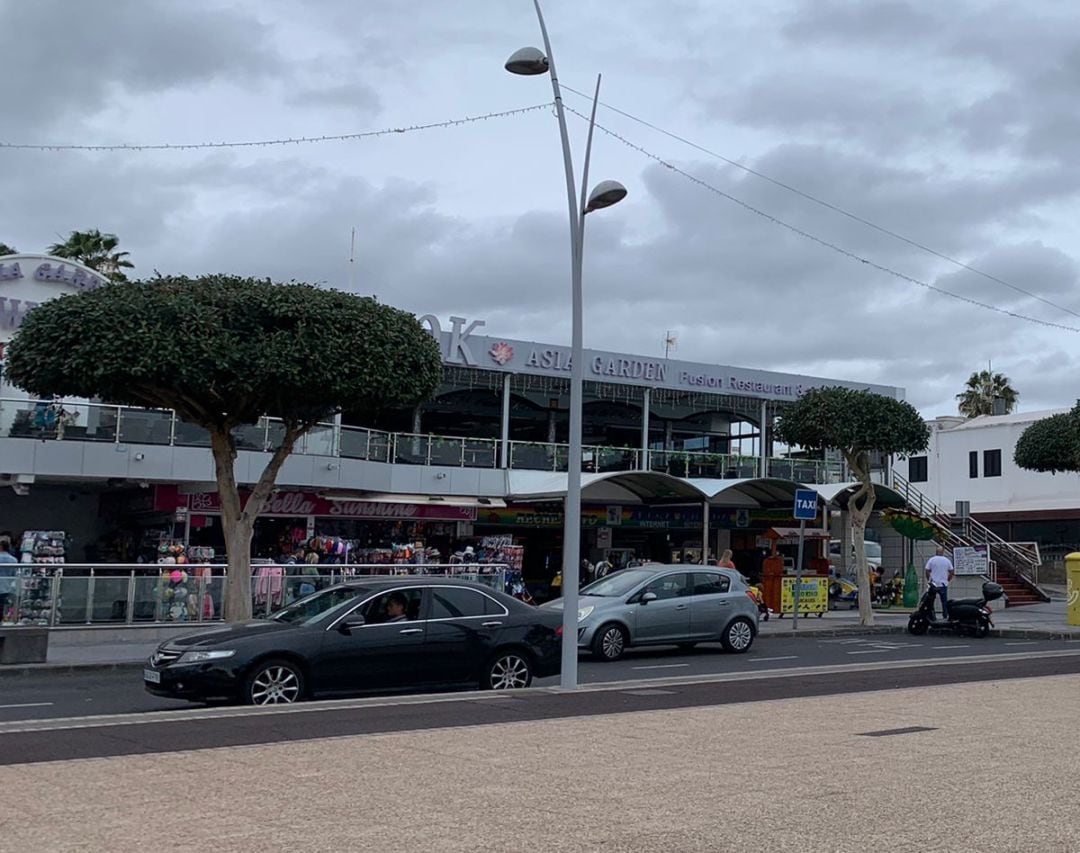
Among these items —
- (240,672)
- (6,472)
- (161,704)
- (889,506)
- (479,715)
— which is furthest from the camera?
(889,506)

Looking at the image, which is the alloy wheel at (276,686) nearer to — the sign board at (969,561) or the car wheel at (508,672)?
the car wheel at (508,672)

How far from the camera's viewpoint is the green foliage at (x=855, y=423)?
29203mm

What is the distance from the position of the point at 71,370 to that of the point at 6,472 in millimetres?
8436

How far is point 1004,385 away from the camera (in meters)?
72.8

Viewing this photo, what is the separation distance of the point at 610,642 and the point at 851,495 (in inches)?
625

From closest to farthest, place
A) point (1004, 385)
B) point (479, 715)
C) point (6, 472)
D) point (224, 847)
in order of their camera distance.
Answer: point (224, 847) < point (479, 715) < point (6, 472) < point (1004, 385)

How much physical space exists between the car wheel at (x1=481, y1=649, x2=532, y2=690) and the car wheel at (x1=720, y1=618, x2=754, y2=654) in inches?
299

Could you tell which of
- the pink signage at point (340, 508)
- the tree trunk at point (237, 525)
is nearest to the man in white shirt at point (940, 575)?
the pink signage at point (340, 508)

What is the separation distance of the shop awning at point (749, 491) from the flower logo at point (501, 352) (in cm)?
676

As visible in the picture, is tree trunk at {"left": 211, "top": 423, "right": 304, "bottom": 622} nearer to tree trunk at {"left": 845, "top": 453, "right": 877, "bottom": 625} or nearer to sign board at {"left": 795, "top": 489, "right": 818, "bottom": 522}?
sign board at {"left": 795, "top": 489, "right": 818, "bottom": 522}

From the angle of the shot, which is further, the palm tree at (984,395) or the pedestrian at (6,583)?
the palm tree at (984,395)

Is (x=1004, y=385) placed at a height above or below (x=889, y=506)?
above

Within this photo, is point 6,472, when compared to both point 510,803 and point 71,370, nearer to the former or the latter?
point 71,370

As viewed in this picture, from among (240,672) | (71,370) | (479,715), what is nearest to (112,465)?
(71,370)
